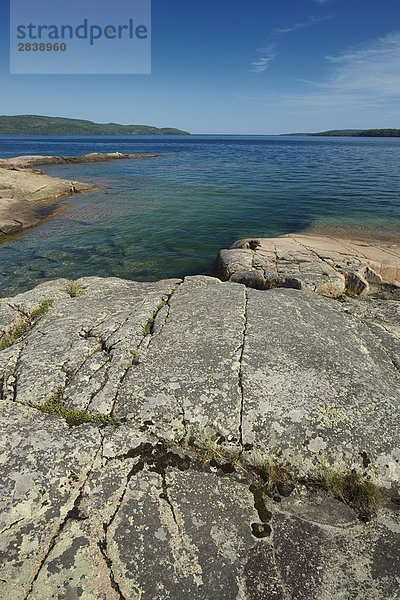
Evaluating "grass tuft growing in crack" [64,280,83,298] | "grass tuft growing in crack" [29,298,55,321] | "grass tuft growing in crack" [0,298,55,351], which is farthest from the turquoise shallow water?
"grass tuft growing in crack" [0,298,55,351]

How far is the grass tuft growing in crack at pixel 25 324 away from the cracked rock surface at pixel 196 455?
0.14m

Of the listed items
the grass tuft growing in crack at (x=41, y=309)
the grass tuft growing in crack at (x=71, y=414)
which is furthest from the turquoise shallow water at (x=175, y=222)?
the grass tuft growing in crack at (x=71, y=414)

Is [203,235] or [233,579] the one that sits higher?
[203,235]

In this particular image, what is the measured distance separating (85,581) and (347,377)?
4305 mm

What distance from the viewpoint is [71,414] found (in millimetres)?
4750

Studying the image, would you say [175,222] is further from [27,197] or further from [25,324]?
[25,324]


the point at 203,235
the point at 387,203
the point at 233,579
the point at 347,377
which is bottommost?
the point at 233,579

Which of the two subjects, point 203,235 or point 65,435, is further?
point 203,235

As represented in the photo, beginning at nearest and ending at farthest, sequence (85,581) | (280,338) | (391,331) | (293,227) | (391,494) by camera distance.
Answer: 1. (85,581)
2. (391,494)
3. (280,338)
4. (391,331)
5. (293,227)

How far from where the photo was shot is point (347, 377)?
527 cm

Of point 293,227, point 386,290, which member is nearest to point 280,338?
point 386,290

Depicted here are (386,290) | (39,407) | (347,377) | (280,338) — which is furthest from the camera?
(386,290)

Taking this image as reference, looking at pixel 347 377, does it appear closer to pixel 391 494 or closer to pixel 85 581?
pixel 391 494

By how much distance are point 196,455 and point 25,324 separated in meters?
5.17
